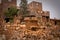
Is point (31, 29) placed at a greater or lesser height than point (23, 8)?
lesser

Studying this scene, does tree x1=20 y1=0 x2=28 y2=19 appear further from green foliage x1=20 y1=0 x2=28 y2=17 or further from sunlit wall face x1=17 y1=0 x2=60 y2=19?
sunlit wall face x1=17 y1=0 x2=60 y2=19

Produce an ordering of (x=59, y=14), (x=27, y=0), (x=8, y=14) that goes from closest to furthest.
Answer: (x=8, y=14)
(x=27, y=0)
(x=59, y=14)

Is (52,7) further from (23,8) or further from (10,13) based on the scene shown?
(10,13)

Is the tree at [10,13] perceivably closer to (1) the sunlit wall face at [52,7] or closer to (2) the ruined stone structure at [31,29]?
(2) the ruined stone structure at [31,29]

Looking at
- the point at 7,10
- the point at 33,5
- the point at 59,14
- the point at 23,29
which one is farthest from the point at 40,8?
the point at 23,29

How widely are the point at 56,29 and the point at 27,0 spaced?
54.5 inches

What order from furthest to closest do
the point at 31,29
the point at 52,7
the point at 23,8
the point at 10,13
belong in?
the point at 52,7 < the point at 23,8 < the point at 10,13 < the point at 31,29

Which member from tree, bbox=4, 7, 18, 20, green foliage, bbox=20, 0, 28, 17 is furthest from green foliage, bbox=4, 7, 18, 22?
green foliage, bbox=20, 0, 28, 17

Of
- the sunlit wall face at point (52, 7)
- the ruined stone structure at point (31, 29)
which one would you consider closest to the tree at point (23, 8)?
the ruined stone structure at point (31, 29)

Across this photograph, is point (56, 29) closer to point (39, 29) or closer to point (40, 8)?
point (39, 29)

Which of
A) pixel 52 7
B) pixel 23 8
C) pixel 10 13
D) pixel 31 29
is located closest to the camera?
pixel 31 29

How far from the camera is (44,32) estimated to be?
4.36 metres

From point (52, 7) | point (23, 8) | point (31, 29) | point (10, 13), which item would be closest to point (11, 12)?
point (10, 13)

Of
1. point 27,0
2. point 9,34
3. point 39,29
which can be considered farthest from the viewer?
point 27,0
